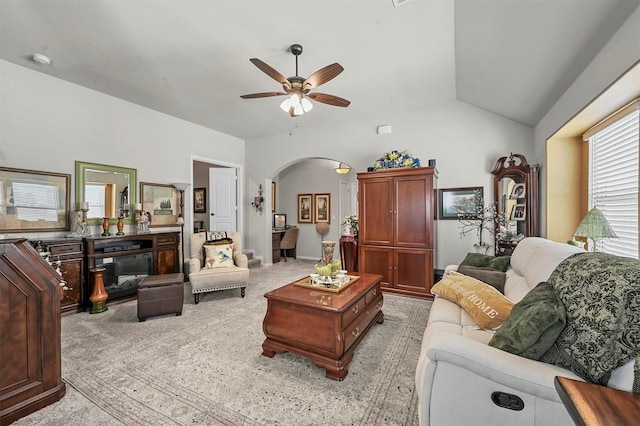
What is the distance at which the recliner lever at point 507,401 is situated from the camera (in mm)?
1114

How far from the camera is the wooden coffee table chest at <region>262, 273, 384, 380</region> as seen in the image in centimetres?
209

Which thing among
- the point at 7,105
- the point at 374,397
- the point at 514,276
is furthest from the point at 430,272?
the point at 7,105

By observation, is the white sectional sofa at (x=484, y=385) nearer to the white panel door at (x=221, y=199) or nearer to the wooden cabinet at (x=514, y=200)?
the wooden cabinet at (x=514, y=200)

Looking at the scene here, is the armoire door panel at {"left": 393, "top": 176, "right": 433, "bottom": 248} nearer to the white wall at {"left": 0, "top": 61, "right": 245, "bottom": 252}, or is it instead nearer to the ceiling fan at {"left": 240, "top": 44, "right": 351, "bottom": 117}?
the ceiling fan at {"left": 240, "top": 44, "right": 351, "bottom": 117}

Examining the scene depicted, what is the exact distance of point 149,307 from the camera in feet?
10.2

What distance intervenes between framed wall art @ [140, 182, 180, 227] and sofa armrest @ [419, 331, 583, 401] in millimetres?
4843

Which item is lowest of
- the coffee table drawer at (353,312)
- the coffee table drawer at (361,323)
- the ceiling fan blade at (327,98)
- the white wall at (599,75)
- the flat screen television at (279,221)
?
the coffee table drawer at (361,323)

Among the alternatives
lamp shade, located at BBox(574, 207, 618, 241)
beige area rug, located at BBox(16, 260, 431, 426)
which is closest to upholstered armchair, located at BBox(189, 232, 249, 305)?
beige area rug, located at BBox(16, 260, 431, 426)

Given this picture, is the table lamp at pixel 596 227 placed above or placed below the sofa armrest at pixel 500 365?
above

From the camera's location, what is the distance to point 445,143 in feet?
14.8

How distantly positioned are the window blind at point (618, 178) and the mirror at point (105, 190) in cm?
594

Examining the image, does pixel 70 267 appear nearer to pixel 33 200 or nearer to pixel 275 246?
pixel 33 200

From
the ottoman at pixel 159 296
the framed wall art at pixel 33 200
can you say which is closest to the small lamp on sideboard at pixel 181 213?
the framed wall art at pixel 33 200

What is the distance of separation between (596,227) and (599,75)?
1.17 m
